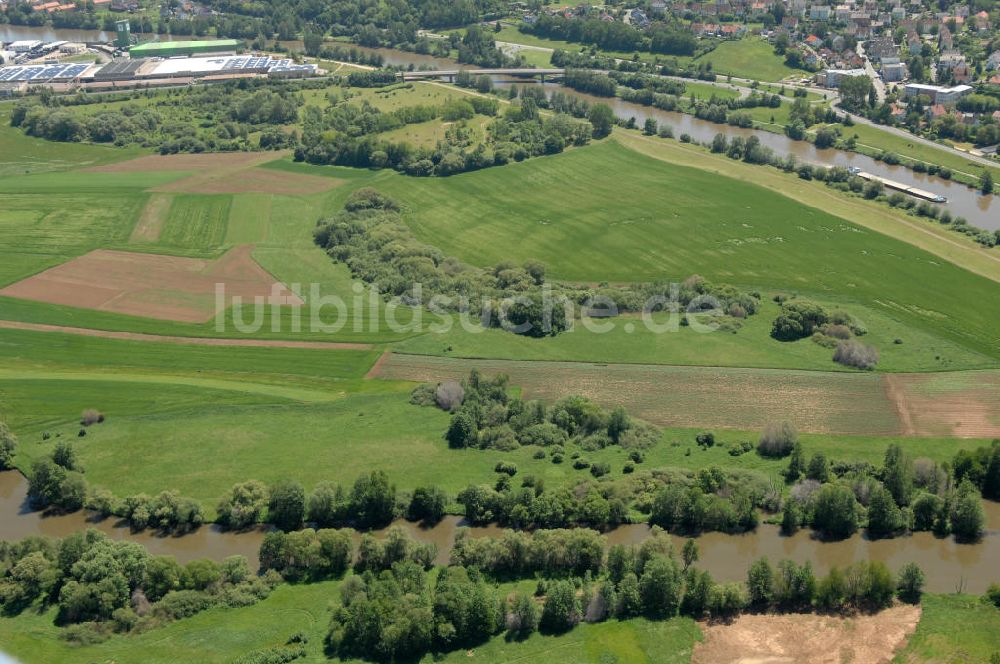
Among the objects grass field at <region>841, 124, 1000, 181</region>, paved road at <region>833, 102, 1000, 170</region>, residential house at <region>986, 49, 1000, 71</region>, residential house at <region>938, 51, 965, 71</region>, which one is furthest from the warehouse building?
residential house at <region>986, 49, 1000, 71</region>

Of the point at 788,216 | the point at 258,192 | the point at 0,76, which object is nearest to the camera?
the point at 788,216

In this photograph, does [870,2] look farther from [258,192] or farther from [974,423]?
[974,423]

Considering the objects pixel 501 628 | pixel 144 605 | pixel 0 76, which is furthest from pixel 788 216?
pixel 0 76

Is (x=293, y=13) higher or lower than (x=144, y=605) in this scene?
higher

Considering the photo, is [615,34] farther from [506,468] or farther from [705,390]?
[506,468]

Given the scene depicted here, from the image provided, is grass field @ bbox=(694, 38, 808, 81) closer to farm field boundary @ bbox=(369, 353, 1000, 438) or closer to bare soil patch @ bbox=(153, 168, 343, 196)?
bare soil patch @ bbox=(153, 168, 343, 196)

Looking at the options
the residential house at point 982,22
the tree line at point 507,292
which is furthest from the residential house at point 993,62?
the tree line at point 507,292

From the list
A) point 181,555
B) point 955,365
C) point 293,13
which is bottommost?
point 181,555
